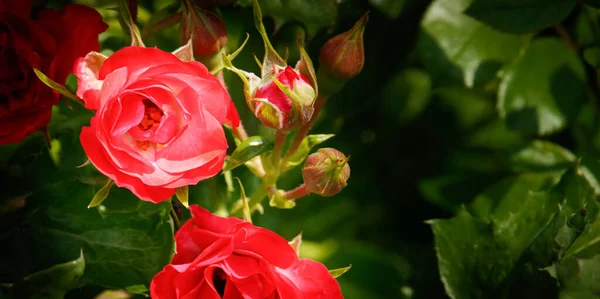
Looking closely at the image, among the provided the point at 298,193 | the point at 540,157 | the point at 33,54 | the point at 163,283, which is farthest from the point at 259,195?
the point at 540,157

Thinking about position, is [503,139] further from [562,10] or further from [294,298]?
[294,298]

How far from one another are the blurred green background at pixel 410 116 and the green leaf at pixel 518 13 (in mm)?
11

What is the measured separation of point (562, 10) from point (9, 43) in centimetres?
69

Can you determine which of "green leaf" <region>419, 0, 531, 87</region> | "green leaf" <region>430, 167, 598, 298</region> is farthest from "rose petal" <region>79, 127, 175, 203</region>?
"green leaf" <region>419, 0, 531, 87</region>

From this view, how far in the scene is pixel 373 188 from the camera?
1.05 meters

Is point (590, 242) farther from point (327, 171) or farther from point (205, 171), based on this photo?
point (205, 171)

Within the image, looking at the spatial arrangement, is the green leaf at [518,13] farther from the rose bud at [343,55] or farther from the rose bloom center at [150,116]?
the rose bloom center at [150,116]

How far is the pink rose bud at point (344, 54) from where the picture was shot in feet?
2.15

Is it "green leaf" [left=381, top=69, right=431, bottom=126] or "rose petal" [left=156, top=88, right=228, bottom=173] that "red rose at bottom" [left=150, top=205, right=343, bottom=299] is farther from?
"green leaf" [left=381, top=69, right=431, bottom=126]

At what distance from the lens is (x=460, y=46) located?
96cm

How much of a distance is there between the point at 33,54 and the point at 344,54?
0.33 metres

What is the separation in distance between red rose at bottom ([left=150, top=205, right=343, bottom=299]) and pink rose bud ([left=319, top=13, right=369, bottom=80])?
19cm

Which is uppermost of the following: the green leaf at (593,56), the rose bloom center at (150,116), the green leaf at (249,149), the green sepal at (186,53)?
the green sepal at (186,53)

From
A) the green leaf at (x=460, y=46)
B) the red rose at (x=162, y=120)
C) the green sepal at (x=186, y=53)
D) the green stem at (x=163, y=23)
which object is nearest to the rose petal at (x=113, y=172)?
the red rose at (x=162, y=120)
